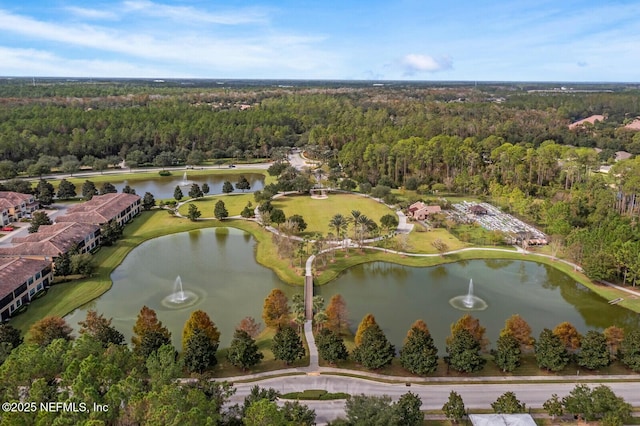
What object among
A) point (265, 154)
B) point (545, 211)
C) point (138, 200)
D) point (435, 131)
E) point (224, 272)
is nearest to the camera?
point (224, 272)

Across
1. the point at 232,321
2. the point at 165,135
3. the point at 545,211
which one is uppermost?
the point at 165,135

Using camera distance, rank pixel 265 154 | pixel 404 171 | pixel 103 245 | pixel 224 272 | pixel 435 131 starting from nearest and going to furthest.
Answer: pixel 224 272 → pixel 103 245 → pixel 404 171 → pixel 435 131 → pixel 265 154

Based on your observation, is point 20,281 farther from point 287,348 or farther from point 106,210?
point 287,348

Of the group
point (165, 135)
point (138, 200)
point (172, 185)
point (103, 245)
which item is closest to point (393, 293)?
point (103, 245)

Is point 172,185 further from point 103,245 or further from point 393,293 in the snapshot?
point 393,293

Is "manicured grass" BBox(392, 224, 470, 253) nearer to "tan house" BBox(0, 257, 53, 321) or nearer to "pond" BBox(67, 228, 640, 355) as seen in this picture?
"pond" BBox(67, 228, 640, 355)

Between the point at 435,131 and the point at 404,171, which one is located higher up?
the point at 435,131

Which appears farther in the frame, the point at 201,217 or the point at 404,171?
the point at 404,171
